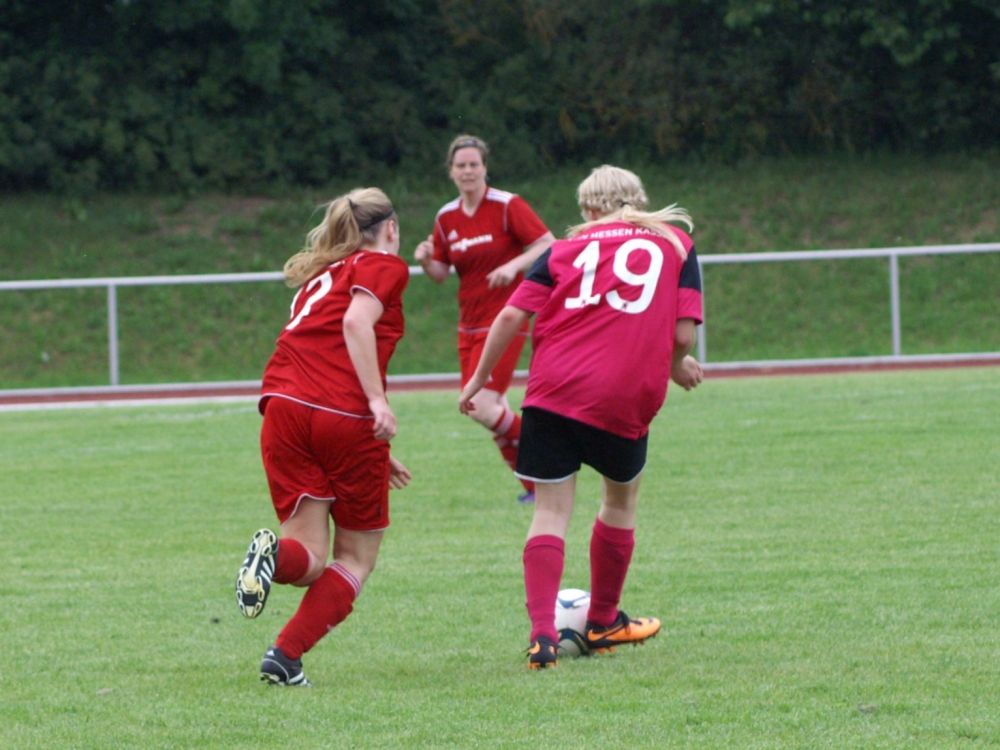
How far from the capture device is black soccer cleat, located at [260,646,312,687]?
4.30m

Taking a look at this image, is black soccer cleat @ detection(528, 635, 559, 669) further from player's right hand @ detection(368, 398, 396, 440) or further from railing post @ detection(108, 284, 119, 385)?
railing post @ detection(108, 284, 119, 385)

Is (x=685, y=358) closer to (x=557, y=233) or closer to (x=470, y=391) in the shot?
(x=470, y=391)

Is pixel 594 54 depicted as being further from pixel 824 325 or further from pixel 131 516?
pixel 131 516

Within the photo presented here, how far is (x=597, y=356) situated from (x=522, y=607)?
1400 millimetres

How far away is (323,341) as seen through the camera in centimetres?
445

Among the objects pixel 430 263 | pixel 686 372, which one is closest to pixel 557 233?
pixel 430 263

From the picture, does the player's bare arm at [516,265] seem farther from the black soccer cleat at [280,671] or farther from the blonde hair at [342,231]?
the black soccer cleat at [280,671]

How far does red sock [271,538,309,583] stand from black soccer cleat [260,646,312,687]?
24 cm

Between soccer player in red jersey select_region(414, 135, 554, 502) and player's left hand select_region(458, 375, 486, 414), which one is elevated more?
soccer player in red jersey select_region(414, 135, 554, 502)

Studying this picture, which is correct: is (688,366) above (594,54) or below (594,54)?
below

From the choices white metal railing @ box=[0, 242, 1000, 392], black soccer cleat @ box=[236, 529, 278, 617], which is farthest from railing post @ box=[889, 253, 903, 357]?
black soccer cleat @ box=[236, 529, 278, 617]

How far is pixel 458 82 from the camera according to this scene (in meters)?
28.5

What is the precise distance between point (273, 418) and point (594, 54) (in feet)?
82.0

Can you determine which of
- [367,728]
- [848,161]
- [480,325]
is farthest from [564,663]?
[848,161]
